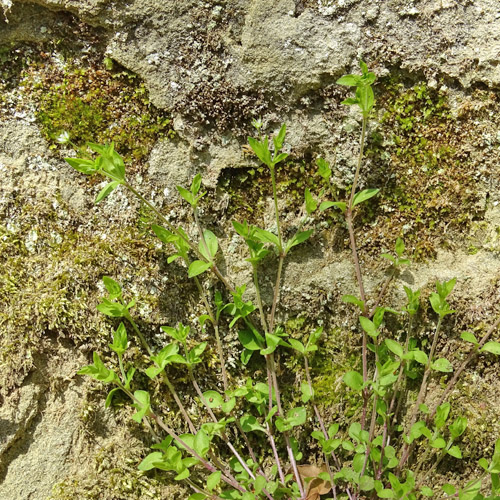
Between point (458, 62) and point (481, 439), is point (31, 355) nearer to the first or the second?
point (481, 439)

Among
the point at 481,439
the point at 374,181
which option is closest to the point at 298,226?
the point at 374,181

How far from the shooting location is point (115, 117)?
264 cm

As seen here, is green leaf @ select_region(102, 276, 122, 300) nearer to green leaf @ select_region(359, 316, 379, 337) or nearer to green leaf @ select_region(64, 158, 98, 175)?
green leaf @ select_region(64, 158, 98, 175)

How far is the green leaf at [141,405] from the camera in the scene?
2324mm

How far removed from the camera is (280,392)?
2.61 m

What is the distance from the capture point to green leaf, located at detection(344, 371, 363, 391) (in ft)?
7.71

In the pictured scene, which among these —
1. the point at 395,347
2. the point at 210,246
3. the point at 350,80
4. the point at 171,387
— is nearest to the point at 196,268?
the point at 210,246

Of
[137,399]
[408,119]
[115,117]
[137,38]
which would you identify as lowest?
[137,399]

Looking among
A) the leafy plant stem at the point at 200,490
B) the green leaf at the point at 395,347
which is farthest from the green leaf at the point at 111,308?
the green leaf at the point at 395,347

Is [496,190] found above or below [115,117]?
below

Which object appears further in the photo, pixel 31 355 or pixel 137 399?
pixel 31 355

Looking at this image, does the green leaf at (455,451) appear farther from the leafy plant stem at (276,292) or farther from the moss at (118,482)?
the moss at (118,482)

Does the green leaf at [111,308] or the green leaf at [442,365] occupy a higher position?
the green leaf at [111,308]

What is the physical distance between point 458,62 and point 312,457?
1835 millimetres
